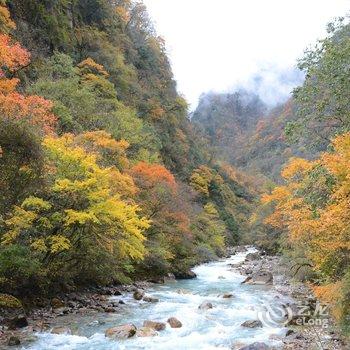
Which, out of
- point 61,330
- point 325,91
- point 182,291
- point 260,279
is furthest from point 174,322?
point 260,279

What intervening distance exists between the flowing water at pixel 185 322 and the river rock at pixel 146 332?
0.30m

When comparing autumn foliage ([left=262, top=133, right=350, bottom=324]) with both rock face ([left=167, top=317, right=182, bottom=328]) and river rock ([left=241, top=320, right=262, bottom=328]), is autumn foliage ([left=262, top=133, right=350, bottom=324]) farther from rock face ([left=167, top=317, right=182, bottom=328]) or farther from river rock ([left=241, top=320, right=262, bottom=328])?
rock face ([left=167, top=317, right=182, bottom=328])

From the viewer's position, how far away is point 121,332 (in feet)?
50.9

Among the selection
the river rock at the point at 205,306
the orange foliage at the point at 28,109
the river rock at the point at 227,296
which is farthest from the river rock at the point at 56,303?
the river rock at the point at 227,296

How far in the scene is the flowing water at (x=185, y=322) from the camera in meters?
14.5

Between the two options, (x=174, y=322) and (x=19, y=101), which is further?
(x=19, y=101)

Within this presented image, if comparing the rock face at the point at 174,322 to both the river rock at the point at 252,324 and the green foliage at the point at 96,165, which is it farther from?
the green foliage at the point at 96,165

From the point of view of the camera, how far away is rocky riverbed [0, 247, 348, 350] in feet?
47.3

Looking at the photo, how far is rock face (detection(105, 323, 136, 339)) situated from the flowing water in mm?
265

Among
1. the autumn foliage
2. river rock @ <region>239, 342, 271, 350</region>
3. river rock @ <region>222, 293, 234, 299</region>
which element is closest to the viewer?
the autumn foliage

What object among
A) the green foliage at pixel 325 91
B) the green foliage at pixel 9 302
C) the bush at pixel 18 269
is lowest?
the green foliage at pixel 9 302

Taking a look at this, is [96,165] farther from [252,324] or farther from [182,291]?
[182,291]

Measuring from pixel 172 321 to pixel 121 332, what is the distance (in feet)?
8.47

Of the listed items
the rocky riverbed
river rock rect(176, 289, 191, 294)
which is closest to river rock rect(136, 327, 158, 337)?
the rocky riverbed
